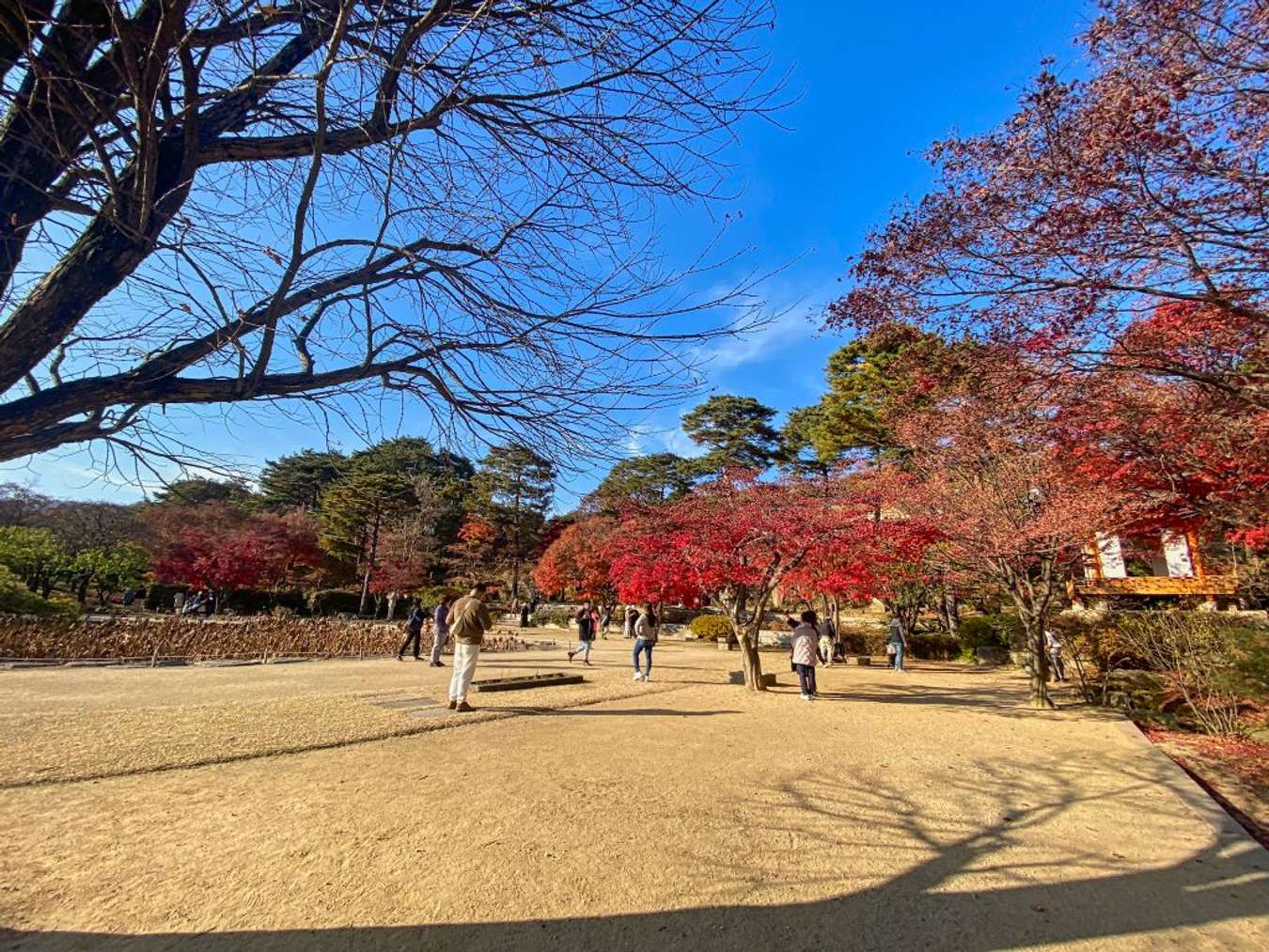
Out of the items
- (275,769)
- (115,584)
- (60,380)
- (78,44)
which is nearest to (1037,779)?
(275,769)

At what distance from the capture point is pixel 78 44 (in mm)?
2113

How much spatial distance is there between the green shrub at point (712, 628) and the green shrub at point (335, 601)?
1675 centimetres

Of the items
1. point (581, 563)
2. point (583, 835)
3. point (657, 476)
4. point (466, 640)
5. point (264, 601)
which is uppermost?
point (657, 476)

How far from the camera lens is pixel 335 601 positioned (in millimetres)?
28375

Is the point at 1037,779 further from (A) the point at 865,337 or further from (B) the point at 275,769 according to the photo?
(B) the point at 275,769

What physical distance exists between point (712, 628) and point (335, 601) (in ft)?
62.0

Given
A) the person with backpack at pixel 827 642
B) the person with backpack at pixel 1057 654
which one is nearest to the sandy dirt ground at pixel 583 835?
the person with backpack at pixel 1057 654

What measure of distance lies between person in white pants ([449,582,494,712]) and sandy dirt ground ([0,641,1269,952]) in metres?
0.29

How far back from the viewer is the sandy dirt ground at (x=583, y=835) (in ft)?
8.82

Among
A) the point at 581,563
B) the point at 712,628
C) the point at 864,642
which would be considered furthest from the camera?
the point at 581,563

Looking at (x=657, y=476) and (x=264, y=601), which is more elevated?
(x=657, y=476)

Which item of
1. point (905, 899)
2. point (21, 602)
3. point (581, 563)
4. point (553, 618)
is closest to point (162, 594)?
point (21, 602)

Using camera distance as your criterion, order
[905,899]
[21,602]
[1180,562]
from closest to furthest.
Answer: [905,899]
[21,602]
[1180,562]

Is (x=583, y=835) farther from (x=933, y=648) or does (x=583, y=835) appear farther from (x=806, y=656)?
(x=933, y=648)
